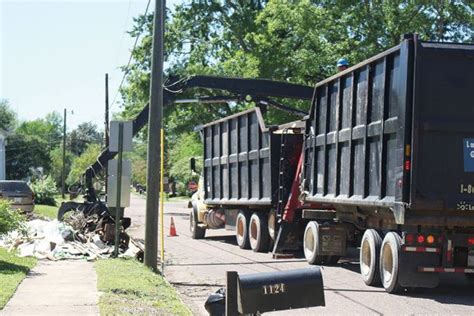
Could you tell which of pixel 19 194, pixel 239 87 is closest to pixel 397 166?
pixel 239 87

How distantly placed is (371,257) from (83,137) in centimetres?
14266

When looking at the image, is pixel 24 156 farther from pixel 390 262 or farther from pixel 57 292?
pixel 390 262

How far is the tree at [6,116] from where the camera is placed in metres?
95.6

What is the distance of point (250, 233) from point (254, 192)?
1.20 m

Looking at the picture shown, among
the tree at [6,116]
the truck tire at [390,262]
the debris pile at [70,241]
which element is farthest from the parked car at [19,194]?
the tree at [6,116]

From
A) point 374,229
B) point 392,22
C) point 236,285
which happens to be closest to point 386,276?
point 374,229

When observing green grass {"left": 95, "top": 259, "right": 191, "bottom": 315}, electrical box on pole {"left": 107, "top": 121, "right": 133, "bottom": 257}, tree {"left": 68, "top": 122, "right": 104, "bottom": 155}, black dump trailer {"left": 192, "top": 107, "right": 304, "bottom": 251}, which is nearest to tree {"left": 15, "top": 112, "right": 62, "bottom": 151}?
tree {"left": 68, "top": 122, "right": 104, "bottom": 155}

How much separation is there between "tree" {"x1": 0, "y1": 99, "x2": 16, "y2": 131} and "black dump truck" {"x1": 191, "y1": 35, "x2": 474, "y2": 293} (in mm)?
84650

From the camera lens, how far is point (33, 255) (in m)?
15.3

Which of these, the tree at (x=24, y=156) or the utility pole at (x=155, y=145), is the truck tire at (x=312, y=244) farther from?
the tree at (x=24, y=156)

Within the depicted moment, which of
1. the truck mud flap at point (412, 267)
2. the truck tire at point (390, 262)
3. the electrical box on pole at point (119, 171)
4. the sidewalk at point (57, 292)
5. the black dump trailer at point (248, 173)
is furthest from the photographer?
the black dump trailer at point (248, 173)

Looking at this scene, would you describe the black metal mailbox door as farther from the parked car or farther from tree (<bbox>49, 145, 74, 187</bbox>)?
tree (<bbox>49, 145, 74, 187</bbox>)

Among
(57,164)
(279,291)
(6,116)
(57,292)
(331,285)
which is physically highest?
(6,116)

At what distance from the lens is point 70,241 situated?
1722cm
